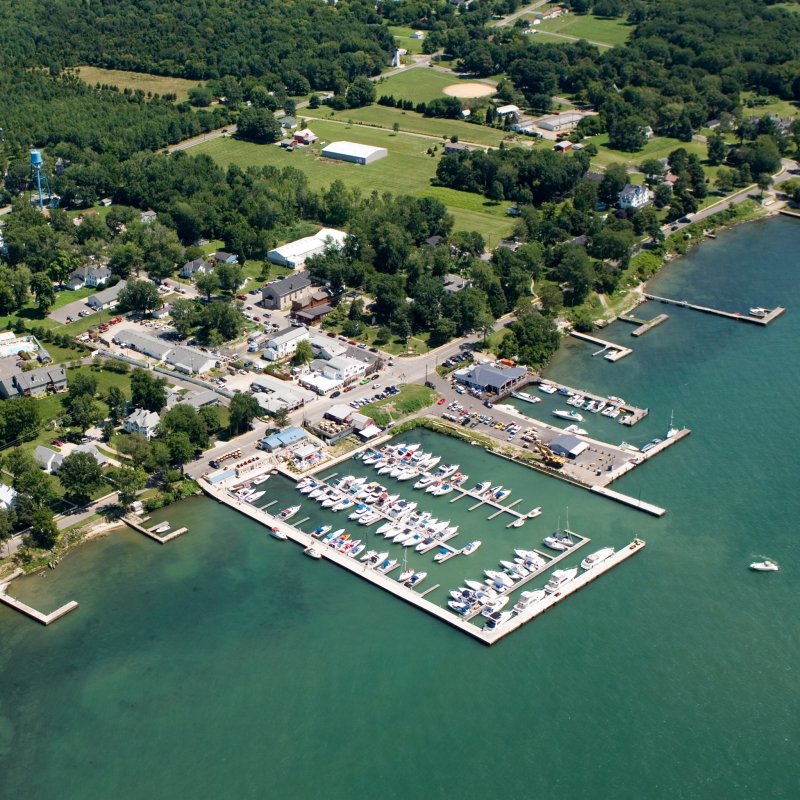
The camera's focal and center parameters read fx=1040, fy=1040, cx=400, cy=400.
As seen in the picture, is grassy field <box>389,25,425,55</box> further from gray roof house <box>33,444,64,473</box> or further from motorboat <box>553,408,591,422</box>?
gray roof house <box>33,444,64,473</box>

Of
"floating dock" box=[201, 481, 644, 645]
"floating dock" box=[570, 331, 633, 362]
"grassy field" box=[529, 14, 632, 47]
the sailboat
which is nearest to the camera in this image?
"floating dock" box=[201, 481, 644, 645]

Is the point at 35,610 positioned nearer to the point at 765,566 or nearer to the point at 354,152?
the point at 765,566

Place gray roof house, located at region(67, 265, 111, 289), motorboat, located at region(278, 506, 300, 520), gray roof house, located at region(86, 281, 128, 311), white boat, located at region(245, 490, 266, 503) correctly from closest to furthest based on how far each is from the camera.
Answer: motorboat, located at region(278, 506, 300, 520) < white boat, located at region(245, 490, 266, 503) < gray roof house, located at region(86, 281, 128, 311) < gray roof house, located at region(67, 265, 111, 289)

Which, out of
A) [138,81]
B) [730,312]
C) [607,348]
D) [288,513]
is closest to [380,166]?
[138,81]

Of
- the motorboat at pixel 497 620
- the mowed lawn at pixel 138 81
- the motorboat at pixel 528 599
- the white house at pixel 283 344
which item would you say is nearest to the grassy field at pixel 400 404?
the white house at pixel 283 344

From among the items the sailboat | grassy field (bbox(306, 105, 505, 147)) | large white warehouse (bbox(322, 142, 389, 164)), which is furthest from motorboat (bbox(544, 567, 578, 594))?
grassy field (bbox(306, 105, 505, 147))

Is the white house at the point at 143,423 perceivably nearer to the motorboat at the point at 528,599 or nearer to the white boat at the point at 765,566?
the motorboat at the point at 528,599
